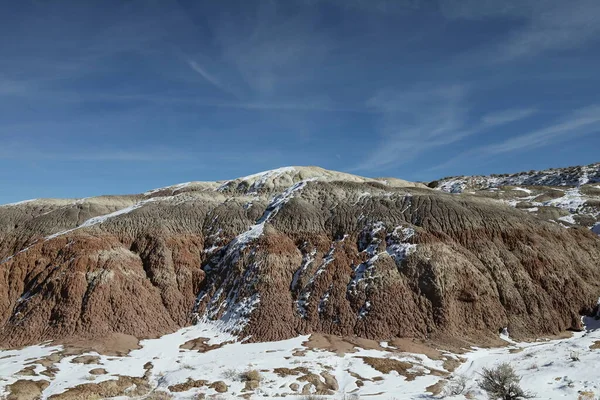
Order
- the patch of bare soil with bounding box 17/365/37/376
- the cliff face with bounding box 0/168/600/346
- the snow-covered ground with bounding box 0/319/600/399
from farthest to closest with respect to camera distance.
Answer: the cliff face with bounding box 0/168/600/346
the patch of bare soil with bounding box 17/365/37/376
the snow-covered ground with bounding box 0/319/600/399

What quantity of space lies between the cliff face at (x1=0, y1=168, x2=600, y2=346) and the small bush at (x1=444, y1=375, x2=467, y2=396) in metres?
11.6

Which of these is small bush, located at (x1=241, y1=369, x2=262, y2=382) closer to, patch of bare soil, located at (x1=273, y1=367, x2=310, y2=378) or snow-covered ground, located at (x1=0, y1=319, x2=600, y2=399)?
snow-covered ground, located at (x1=0, y1=319, x2=600, y2=399)

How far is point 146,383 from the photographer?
31.2 metres

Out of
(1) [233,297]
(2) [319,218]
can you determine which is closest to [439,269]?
(2) [319,218]

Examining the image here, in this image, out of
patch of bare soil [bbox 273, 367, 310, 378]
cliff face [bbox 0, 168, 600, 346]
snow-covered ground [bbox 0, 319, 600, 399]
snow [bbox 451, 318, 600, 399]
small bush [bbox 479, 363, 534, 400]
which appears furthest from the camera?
cliff face [bbox 0, 168, 600, 346]

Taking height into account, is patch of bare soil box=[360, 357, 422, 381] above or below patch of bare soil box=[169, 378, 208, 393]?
above

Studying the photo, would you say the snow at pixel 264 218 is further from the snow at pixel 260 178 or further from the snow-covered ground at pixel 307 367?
the snow at pixel 260 178

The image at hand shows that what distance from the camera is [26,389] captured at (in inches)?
1128

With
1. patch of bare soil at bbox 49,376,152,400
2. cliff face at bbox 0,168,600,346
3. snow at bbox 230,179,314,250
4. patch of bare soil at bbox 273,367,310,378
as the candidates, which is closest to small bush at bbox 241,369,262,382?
patch of bare soil at bbox 273,367,310,378

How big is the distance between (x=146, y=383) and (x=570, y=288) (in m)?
39.8

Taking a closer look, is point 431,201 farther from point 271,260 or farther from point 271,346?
point 271,346

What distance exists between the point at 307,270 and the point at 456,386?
74.7ft

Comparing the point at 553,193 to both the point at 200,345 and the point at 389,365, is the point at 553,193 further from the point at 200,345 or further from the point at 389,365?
the point at 200,345

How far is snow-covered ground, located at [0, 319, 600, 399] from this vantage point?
2561cm
